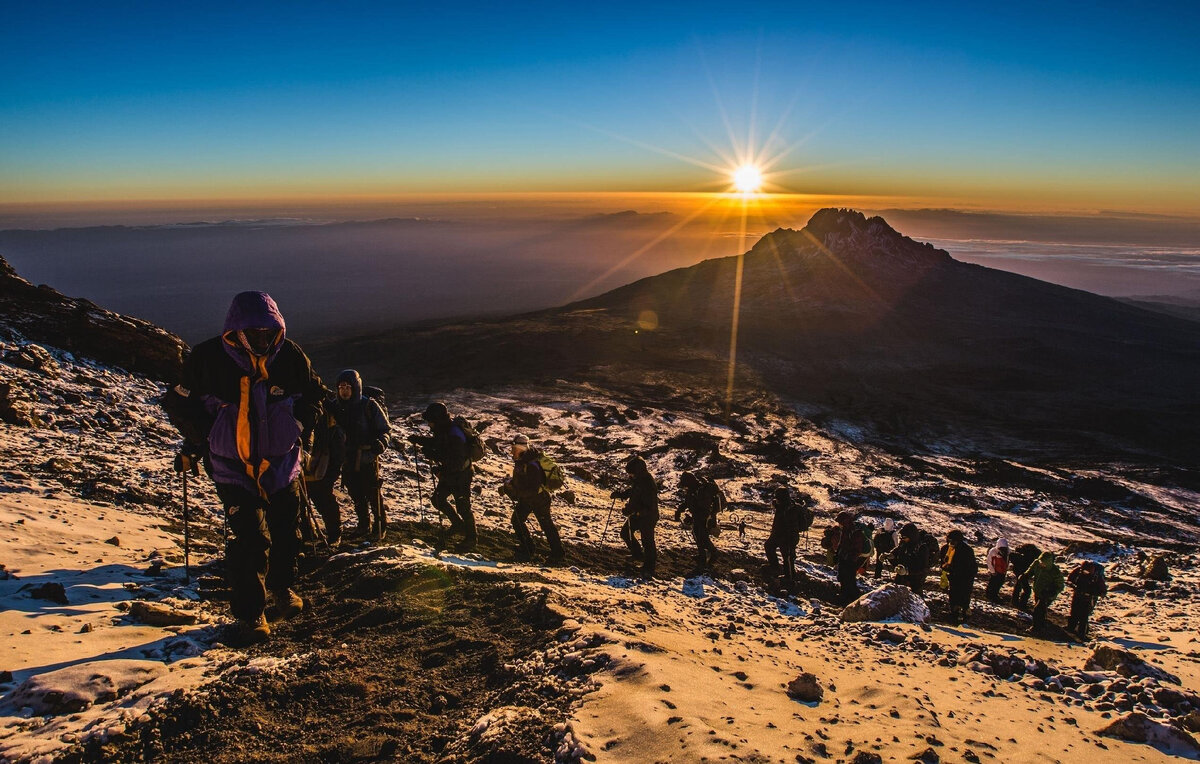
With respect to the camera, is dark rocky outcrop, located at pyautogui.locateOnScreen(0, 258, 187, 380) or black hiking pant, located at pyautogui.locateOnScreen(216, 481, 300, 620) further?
dark rocky outcrop, located at pyautogui.locateOnScreen(0, 258, 187, 380)

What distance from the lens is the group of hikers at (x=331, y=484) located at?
4078mm

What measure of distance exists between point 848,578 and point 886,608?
2.08 metres

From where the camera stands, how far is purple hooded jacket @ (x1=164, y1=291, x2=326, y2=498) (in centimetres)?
405

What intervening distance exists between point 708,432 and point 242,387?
30323 mm

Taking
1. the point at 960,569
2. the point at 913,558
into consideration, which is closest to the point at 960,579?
the point at 960,569

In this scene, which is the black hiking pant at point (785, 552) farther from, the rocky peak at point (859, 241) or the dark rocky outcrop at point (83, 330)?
the rocky peak at point (859, 241)

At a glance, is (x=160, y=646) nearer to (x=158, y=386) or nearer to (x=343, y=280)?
(x=158, y=386)

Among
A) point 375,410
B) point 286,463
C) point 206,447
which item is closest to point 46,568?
point 206,447

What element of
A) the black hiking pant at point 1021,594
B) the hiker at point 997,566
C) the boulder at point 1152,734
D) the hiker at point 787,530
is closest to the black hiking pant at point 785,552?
the hiker at point 787,530

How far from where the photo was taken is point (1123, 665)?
21.3 feet

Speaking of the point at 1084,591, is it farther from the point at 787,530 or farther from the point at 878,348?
the point at 878,348

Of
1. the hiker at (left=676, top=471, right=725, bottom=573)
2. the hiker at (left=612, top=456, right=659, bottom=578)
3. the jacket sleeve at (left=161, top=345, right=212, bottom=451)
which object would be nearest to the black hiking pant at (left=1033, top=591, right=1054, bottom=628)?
the hiker at (left=676, top=471, right=725, bottom=573)

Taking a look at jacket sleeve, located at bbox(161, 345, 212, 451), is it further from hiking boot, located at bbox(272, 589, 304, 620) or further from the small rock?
the small rock

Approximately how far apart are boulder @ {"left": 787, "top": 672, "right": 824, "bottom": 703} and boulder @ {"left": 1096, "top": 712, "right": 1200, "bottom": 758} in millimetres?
2393
